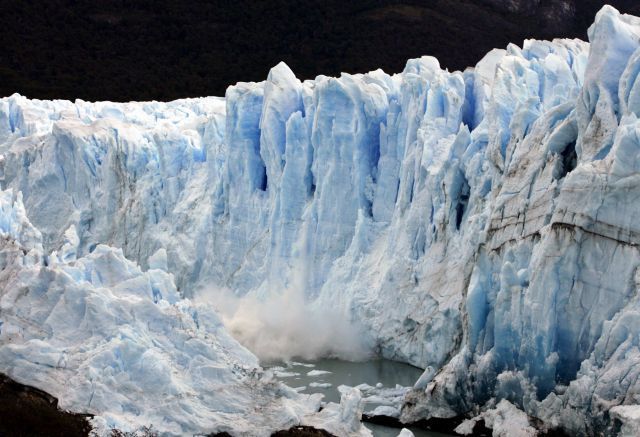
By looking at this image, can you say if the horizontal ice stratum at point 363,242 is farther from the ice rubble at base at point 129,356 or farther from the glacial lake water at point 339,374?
the glacial lake water at point 339,374

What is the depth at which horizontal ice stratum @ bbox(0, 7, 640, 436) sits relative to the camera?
12.4 metres

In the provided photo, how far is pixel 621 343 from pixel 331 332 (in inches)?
259

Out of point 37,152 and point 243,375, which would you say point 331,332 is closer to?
point 243,375

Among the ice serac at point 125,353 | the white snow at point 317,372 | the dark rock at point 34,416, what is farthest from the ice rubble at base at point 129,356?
the white snow at point 317,372

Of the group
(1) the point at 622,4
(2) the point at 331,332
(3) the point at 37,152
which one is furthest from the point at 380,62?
(2) the point at 331,332

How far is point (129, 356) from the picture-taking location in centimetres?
1248

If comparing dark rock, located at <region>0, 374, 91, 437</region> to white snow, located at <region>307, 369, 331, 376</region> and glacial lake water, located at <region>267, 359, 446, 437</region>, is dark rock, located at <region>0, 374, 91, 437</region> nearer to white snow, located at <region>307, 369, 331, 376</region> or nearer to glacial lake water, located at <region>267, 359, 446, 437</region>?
glacial lake water, located at <region>267, 359, 446, 437</region>

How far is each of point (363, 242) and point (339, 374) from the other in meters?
2.68

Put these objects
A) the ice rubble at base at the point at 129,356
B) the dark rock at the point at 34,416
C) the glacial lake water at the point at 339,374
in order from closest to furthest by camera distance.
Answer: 1. the dark rock at the point at 34,416
2. the ice rubble at base at the point at 129,356
3. the glacial lake water at the point at 339,374

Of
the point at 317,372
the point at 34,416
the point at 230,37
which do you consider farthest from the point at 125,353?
the point at 230,37

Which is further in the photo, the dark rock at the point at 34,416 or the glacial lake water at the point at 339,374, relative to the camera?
the glacial lake water at the point at 339,374

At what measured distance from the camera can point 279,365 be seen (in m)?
17.2

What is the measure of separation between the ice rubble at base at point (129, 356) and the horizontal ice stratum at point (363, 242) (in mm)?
24

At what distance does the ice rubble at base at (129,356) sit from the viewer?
40.0 feet
